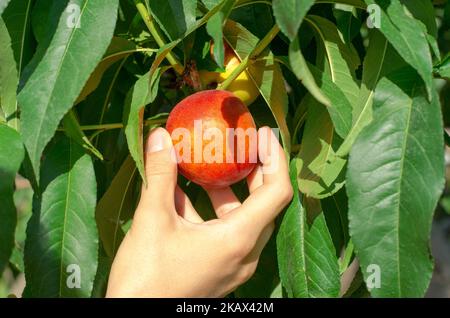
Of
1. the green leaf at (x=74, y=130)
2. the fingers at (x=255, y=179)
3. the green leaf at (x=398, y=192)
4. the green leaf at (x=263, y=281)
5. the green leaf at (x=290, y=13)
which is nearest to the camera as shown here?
the green leaf at (x=290, y=13)

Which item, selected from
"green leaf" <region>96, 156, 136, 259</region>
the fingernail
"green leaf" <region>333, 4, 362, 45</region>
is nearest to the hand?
the fingernail

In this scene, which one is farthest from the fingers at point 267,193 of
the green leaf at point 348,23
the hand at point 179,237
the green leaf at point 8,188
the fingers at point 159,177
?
the green leaf at point 8,188

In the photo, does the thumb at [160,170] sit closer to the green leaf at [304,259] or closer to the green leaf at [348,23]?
the green leaf at [304,259]

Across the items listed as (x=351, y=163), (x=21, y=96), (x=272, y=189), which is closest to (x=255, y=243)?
(x=272, y=189)

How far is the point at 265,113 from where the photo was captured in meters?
1.19

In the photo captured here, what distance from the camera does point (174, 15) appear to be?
38.6 inches

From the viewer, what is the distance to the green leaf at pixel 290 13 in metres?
0.78

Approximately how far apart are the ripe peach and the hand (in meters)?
0.02

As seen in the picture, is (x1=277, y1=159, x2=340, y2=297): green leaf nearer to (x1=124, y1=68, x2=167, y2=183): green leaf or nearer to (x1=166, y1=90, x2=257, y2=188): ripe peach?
(x1=166, y1=90, x2=257, y2=188): ripe peach

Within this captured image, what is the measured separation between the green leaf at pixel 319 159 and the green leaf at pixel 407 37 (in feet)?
0.59

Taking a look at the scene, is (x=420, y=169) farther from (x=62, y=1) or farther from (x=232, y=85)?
(x=62, y=1)

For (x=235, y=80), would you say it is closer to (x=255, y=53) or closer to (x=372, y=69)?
(x=255, y=53)

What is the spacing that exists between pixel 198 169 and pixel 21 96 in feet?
0.92

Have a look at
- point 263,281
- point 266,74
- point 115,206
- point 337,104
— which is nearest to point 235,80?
point 266,74
